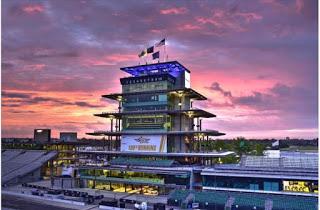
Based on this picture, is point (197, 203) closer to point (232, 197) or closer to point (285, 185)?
point (232, 197)

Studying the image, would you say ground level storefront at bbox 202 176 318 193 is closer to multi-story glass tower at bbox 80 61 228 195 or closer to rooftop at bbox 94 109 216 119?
multi-story glass tower at bbox 80 61 228 195

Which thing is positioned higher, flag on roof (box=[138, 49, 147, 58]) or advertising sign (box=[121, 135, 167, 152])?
flag on roof (box=[138, 49, 147, 58])

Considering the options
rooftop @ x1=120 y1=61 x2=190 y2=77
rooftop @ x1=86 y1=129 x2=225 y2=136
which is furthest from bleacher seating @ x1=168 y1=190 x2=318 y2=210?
rooftop @ x1=120 y1=61 x2=190 y2=77

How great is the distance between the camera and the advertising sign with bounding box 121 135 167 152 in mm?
73562

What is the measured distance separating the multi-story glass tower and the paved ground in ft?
48.1

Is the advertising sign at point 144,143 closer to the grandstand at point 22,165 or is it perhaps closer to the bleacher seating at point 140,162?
the bleacher seating at point 140,162

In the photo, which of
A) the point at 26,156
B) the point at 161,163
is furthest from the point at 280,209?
the point at 26,156

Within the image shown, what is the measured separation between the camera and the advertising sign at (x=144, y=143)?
73.6 meters

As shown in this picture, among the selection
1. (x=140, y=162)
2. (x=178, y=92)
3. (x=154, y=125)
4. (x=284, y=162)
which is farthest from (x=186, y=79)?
(x=284, y=162)

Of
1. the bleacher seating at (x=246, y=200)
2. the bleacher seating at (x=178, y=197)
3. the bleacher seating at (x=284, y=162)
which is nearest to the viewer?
the bleacher seating at (x=246, y=200)

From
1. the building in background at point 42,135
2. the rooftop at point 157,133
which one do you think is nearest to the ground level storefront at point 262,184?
the rooftop at point 157,133

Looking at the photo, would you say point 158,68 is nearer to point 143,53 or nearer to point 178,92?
point 143,53

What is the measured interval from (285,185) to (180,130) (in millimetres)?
27546

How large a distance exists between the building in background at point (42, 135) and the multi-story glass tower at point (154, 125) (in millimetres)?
49503
